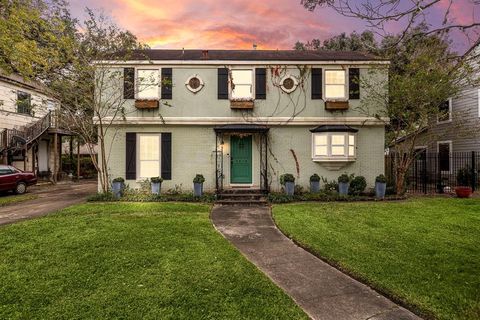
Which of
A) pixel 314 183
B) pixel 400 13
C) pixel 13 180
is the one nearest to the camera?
pixel 400 13

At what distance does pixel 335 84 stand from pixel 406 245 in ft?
27.4

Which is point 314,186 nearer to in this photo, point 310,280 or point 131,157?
point 310,280

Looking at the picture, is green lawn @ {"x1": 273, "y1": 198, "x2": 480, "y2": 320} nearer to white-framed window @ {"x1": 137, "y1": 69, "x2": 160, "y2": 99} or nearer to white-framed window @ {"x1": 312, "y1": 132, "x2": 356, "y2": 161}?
white-framed window @ {"x1": 312, "y1": 132, "x2": 356, "y2": 161}

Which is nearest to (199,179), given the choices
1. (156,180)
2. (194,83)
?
(156,180)

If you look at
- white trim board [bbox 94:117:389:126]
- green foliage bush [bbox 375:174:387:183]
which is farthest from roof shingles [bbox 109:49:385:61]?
green foliage bush [bbox 375:174:387:183]

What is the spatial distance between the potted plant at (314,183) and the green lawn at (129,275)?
608cm

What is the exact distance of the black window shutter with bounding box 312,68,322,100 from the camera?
1176 cm

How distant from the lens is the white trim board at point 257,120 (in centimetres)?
1148

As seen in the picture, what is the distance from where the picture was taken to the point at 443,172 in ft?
53.8

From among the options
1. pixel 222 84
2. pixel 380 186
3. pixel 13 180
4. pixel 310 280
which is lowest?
pixel 310 280

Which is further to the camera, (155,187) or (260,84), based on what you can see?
(260,84)

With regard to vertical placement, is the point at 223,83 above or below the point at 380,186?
above

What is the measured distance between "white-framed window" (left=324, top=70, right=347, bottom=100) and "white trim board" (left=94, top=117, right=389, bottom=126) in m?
1.07

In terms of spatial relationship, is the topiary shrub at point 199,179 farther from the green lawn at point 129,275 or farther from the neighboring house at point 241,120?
the green lawn at point 129,275
